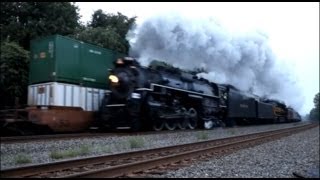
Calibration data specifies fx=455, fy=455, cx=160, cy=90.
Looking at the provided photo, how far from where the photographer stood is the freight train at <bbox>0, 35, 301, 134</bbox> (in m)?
14.7

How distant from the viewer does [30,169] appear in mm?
6598

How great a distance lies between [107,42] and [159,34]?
6.62 meters

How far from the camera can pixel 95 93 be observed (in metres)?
17.6

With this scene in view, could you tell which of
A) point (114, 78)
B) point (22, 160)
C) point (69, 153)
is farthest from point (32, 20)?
point (22, 160)

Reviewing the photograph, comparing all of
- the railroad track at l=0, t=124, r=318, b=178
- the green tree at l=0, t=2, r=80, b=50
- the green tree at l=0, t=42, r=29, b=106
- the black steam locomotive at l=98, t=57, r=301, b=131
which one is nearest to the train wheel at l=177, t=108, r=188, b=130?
the black steam locomotive at l=98, t=57, r=301, b=131

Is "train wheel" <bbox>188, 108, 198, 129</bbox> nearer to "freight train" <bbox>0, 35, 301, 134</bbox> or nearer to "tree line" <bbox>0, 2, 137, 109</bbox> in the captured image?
"freight train" <bbox>0, 35, 301, 134</bbox>

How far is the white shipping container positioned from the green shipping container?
229 mm

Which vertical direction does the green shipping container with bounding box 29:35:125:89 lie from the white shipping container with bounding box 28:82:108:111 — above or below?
above

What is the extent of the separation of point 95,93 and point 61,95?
7.30 feet

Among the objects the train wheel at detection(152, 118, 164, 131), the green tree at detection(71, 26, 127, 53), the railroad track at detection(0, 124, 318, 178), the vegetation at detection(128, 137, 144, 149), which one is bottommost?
the railroad track at detection(0, 124, 318, 178)

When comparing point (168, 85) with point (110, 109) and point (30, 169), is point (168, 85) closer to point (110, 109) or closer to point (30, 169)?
point (110, 109)

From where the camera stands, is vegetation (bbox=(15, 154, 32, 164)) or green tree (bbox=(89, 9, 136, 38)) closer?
vegetation (bbox=(15, 154, 32, 164))

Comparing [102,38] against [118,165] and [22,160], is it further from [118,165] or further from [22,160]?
[118,165]

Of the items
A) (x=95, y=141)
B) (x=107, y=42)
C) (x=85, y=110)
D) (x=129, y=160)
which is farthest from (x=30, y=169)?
(x=107, y=42)
